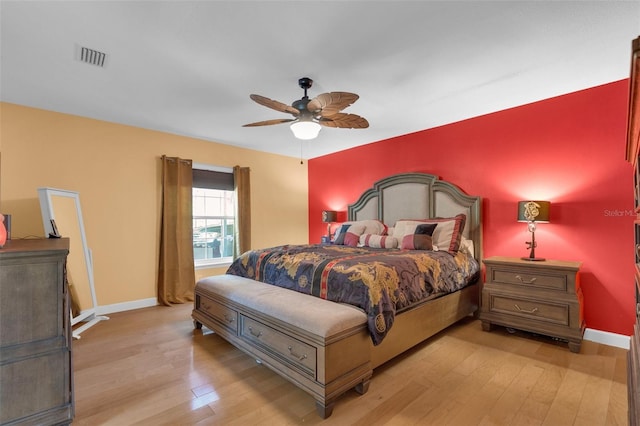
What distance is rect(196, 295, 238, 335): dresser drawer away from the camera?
2.52 m

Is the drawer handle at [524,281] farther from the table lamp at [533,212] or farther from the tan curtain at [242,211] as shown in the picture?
the tan curtain at [242,211]

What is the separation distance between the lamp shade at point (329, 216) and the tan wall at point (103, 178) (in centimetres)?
186

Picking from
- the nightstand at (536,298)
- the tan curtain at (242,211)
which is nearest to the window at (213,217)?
the tan curtain at (242,211)

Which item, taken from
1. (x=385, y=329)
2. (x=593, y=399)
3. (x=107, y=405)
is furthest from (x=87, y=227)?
(x=593, y=399)

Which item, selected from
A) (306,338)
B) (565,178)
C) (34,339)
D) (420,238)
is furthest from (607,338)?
(34,339)

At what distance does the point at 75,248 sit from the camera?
3.27 m

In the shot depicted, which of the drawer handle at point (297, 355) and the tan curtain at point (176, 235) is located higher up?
the tan curtain at point (176, 235)

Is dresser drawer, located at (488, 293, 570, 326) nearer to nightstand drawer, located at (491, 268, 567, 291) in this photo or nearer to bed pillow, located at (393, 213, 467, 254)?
nightstand drawer, located at (491, 268, 567, 291)

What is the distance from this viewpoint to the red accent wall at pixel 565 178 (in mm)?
2664

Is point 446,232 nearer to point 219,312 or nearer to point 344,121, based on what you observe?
point 344,121

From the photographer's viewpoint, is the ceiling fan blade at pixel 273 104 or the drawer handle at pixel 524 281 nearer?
the ceiling fan blade at pixel 273 104

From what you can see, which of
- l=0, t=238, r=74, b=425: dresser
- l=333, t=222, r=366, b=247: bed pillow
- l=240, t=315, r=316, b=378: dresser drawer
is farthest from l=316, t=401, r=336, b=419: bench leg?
l=333, t=222, r=366, b=247: bed pillow

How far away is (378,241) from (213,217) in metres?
2.72

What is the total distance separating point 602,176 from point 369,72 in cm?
238
